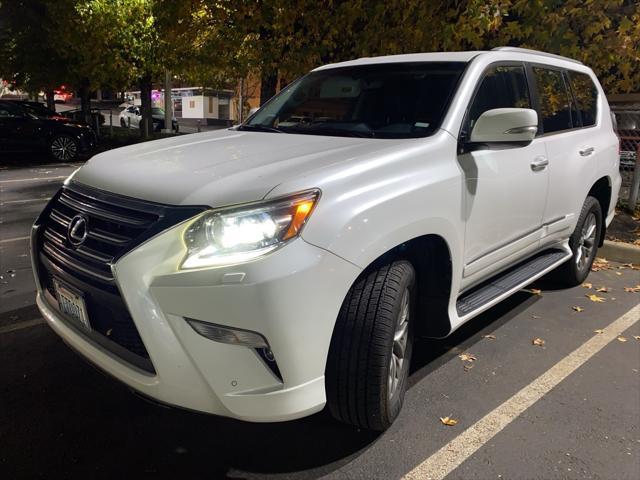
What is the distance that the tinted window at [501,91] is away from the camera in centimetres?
323

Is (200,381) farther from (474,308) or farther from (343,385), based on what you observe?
(474,308)

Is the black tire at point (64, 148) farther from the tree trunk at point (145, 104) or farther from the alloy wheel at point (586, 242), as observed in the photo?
the alloy wheel at point (586, 242)

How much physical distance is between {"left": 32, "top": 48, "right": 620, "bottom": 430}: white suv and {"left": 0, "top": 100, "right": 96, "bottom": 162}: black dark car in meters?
12.3

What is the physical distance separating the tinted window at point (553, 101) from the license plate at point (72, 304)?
314cm

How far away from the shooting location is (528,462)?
8.15ft

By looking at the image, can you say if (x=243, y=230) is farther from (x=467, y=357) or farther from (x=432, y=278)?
(x=467, y=357)

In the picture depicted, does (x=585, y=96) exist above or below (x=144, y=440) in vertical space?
above

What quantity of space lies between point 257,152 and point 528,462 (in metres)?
1.93

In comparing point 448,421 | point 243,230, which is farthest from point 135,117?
point 243,230

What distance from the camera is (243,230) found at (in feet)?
6.73

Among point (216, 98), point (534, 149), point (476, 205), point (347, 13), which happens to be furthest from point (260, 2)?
point (216, 98)

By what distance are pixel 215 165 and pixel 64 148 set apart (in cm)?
1358

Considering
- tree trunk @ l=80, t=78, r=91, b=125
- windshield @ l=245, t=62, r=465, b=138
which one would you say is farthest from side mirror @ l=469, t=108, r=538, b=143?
tree trunk @ l=80, t=78, r=91, b=125

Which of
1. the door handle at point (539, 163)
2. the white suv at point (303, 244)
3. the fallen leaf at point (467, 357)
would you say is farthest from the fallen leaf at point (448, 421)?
the door handle at point (539, 163)
